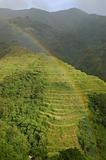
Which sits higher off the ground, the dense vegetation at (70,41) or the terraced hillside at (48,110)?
the terraced hillside at (48,110)

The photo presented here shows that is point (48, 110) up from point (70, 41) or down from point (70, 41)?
up

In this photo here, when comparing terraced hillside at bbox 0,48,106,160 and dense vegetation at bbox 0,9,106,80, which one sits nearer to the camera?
terraced hillside at bbox 0,48,106,160

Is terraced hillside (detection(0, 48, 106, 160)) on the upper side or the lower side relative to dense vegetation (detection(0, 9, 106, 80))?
upper

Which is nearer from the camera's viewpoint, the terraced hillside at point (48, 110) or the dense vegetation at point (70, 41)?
the terraced hillside at point (48, 110)

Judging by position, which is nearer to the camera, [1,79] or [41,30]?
[1,79]

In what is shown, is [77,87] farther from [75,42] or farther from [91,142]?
[75,42]

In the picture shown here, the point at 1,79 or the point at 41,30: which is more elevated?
the point at 1,79

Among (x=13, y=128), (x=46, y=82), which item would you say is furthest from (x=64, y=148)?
(x=46, y=82)

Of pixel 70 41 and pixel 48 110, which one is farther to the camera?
pixel 70 41
